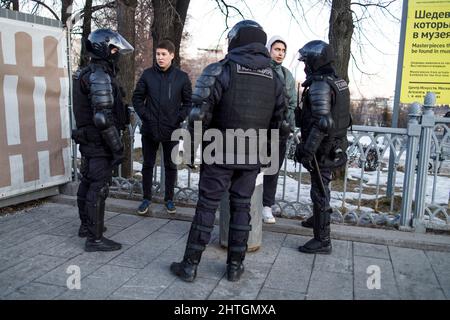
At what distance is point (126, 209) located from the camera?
5.43 m

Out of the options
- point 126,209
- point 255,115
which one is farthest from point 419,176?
point 126,209

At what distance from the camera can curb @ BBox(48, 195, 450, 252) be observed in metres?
4.52

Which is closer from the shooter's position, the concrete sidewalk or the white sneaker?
the concrete sidewalk

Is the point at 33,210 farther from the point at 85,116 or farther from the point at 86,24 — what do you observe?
the point at 86,24

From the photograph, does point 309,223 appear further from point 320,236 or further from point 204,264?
point 204,264

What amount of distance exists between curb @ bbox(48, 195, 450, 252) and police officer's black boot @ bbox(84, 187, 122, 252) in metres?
1.23

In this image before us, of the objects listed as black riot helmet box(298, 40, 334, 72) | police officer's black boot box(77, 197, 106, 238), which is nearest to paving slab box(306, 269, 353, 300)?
black riot helmet box(298, 40, 334, 72)

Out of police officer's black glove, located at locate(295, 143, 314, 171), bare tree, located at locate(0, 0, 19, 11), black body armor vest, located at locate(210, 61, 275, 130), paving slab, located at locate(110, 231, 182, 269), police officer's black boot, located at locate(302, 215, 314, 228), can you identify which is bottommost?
paving slab, located at locate(110, 231, 182, 269)

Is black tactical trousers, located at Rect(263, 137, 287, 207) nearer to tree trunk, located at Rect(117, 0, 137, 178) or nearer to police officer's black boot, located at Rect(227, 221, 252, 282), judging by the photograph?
police officer's black boot, located at Rect(227, 221, 252, 282)

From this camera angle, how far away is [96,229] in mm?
4102

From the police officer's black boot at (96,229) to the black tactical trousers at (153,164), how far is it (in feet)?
3.55

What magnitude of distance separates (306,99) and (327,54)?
0.46 meters

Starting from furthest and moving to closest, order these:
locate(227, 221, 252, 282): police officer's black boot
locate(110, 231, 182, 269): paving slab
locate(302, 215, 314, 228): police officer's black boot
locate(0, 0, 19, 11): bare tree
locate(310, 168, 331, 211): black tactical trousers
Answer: locate(0, 0, 19, 11): bare tree → locate(302, 215, 314, 228): police officer's black boot → locate(310, 168, 331, 211): black tactical trousers → locate(110, 231, 182, 269): paving slab → locate(227, 221, 252, 282): police officer's black boot

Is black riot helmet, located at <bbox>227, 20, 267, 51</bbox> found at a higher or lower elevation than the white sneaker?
higher
